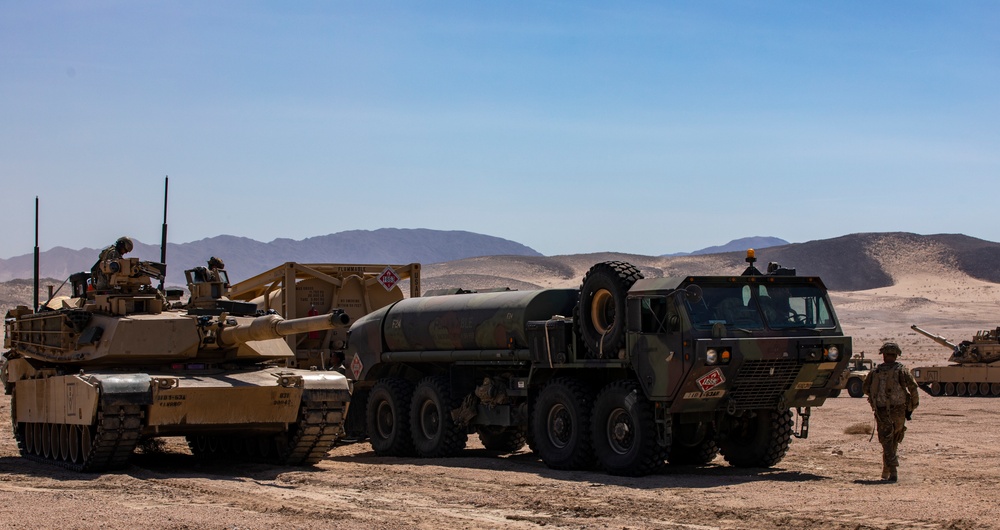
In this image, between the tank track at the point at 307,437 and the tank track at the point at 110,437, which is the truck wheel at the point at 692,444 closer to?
the tank track at the point at 307,437

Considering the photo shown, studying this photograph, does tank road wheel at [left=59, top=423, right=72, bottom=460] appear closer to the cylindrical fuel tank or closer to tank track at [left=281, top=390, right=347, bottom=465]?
tank track at [left=281, top=390, right=347, bottom=465]

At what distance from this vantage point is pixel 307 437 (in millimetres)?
17156

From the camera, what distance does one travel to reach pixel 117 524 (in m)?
11.4

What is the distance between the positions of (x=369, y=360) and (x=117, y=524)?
9.31m

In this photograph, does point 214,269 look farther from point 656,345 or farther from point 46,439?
point 656,345

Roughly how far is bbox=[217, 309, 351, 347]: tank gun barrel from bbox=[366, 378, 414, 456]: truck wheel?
3.11m

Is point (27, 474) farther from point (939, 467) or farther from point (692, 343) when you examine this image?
point (939, 467)

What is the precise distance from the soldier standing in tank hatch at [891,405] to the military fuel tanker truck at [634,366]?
0.90 metres

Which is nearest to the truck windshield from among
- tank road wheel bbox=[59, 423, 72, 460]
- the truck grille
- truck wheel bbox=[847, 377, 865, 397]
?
the truck grille

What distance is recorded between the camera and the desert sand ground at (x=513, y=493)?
1165 centimetres

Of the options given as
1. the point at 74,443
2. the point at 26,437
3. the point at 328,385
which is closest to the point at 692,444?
the point at 328,385

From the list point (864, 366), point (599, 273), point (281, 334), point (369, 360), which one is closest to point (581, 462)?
point (599, 273)

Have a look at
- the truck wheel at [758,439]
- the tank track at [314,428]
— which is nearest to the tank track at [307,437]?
the tank track at [314,428]

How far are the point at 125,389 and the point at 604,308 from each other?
597 cm
